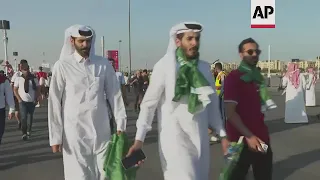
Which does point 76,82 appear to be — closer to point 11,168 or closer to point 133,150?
point 133,150

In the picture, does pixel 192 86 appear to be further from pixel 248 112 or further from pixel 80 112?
pixel 80 112

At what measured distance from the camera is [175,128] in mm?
3518

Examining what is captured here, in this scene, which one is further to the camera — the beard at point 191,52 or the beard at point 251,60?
the beard at point 251,60

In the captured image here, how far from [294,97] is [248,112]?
9.77m

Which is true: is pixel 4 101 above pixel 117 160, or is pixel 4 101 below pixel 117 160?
above

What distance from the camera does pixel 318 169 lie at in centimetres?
695

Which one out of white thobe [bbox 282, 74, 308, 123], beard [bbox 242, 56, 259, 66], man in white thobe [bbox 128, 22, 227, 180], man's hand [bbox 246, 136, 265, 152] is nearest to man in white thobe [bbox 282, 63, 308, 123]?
white thobe [bbox 282, 74, 308, 123]

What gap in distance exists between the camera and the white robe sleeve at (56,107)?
4215 mm

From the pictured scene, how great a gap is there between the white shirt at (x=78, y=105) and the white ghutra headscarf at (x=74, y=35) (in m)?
0.13

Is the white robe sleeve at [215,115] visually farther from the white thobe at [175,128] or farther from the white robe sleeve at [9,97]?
the white robe sleeve at [9,97]

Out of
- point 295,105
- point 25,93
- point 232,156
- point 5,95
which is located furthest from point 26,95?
point 295,105

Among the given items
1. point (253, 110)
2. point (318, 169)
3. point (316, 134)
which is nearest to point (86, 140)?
point (253, 110)

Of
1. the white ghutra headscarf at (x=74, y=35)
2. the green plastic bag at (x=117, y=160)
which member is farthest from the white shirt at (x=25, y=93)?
the green plastic bag at (x=117, y=160)

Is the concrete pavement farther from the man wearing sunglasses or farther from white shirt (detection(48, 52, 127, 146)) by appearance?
white shirt (detection(48, 52, 127, 146))
